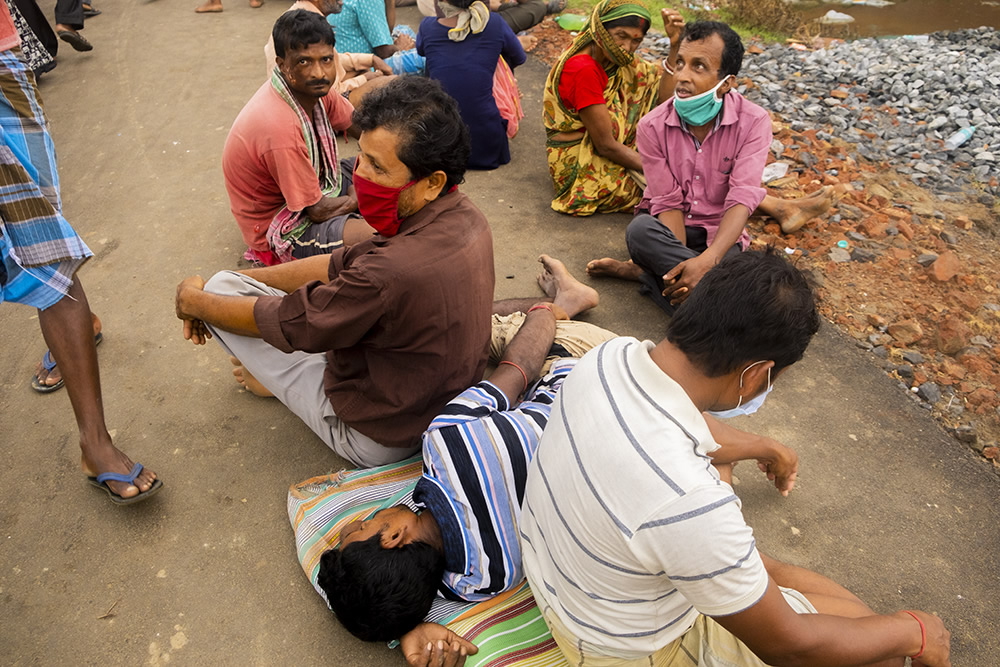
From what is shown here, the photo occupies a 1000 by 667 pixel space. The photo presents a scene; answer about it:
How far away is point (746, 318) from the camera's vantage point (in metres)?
1.51

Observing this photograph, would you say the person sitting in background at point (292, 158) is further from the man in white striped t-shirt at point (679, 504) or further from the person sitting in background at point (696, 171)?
the man in white striped t-shirt at point (679, 504)

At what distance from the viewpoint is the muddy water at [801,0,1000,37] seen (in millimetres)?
8906

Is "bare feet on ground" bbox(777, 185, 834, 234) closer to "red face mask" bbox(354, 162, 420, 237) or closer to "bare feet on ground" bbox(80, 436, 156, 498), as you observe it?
"red face mask" bbox(354, 162, 420, 237)

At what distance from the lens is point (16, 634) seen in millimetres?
2238

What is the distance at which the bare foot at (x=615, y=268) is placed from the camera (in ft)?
12.4

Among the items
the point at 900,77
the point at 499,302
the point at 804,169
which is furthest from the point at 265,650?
the point at 900,77

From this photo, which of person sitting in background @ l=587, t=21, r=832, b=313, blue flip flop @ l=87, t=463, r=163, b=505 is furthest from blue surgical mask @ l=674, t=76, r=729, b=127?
blue flip flop @ l=87, t=463, r=163, b=505

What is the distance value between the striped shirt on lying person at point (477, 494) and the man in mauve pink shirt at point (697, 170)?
1.52 m

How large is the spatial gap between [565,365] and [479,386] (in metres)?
0.43

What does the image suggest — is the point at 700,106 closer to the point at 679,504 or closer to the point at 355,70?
the point at 679,504

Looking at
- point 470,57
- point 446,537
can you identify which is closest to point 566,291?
point 446,537

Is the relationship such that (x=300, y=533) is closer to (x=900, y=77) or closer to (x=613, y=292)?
(x=613, y=292)

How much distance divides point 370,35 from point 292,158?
2978 mm

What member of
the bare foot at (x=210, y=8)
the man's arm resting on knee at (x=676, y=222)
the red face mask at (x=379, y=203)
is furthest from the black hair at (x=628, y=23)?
the bare foot at (x=210, y=8)
